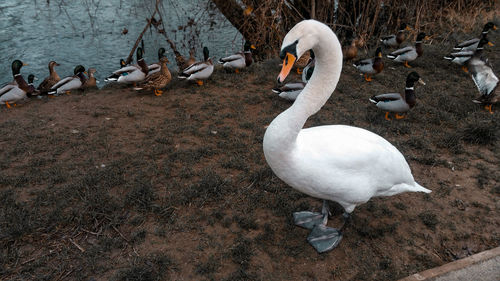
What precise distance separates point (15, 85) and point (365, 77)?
713 centimetres

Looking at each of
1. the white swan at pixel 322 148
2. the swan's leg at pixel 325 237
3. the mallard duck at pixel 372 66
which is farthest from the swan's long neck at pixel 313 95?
the mallard duck at pixel 372 66

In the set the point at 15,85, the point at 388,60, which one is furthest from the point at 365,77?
the point at 15,85

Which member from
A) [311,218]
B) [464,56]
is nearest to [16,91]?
[311,218]

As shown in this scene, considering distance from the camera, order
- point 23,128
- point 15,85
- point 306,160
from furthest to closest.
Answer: point 15,85, point 23,128, point 306,160

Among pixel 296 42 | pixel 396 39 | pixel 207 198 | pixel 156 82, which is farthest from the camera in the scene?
pixel 396 39

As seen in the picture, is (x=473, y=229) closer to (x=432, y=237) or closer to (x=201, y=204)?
(x=432, y=237)

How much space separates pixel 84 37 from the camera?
10.2 meters

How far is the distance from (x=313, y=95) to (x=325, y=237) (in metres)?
1.43

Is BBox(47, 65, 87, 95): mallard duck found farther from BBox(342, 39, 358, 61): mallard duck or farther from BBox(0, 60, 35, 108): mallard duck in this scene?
BBox(342, 39, 358, 61): mallard duck

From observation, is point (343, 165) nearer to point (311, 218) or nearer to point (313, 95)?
point (313, 95)

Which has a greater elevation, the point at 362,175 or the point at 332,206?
the point at 362,175

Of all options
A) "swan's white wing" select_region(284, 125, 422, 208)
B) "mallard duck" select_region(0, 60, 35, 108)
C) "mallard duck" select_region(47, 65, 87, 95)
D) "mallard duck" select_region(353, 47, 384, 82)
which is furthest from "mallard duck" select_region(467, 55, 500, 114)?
"mallard duck" select_region(0, 60, 35, 108)

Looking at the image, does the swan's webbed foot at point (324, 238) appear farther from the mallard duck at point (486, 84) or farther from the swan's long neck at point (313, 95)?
the mallard duck at point (486, 84)

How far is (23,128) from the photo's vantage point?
5.57 m
